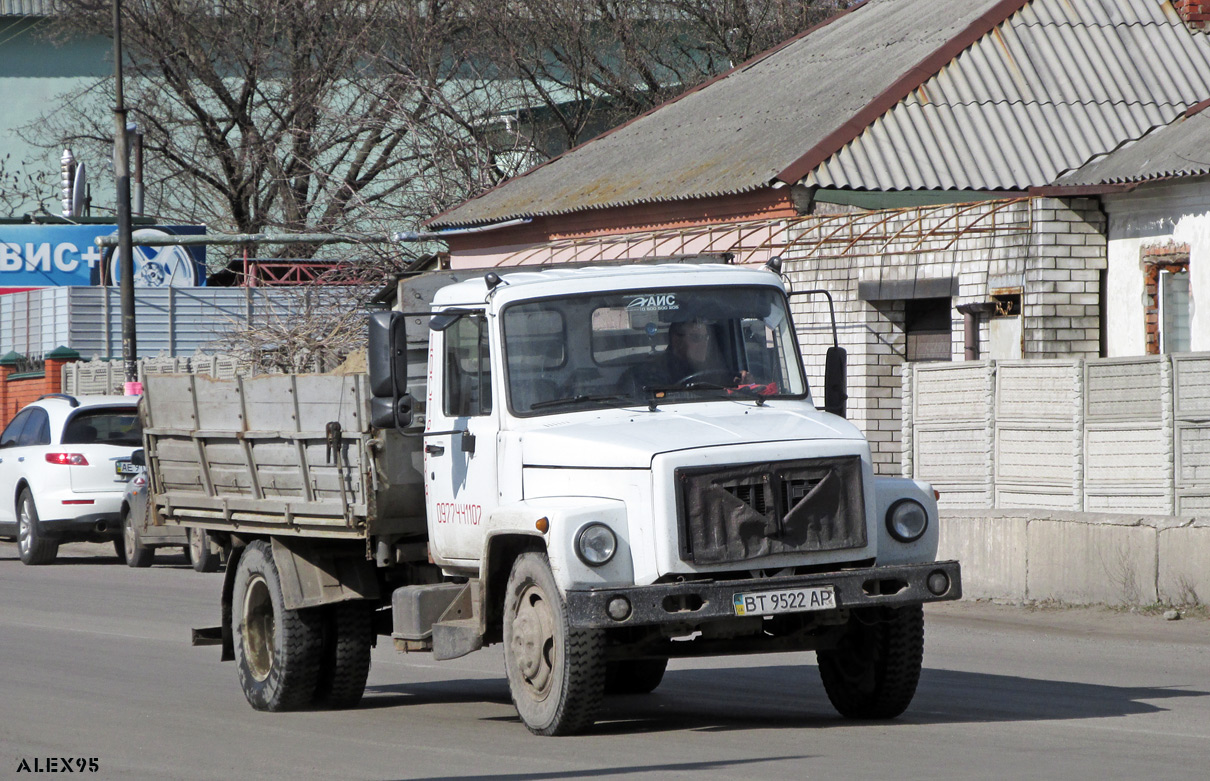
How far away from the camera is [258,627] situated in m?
10.3

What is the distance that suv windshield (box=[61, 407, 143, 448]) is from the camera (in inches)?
809

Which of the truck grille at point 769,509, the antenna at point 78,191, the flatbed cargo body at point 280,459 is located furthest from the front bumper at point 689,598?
the antenna at point 78,191

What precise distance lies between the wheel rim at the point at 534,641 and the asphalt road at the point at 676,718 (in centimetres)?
29

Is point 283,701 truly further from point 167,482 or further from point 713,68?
point 713,68

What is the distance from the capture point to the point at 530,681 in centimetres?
830

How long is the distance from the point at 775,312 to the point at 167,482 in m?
4.27

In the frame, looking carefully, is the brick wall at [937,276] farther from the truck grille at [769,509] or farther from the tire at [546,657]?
the tire at [546,657]

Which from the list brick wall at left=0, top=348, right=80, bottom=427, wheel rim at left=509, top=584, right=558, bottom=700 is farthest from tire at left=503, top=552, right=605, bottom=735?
brick wall at left=0, top=348, right=80, bottom=427

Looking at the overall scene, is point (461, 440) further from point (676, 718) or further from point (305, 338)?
point (305, 338)

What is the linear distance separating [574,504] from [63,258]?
42.6 metres

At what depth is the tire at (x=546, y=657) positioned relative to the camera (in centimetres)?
789

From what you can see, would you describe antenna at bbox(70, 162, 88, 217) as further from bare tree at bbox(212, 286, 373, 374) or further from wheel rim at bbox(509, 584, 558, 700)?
wheel rim at bbox(509, 584, 558, 700)

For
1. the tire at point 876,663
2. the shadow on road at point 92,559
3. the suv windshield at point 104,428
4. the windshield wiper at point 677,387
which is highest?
the windshield wiper at point 677,387

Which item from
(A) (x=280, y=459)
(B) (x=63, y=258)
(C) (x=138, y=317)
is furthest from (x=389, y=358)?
(B) (x=63, y=258)
